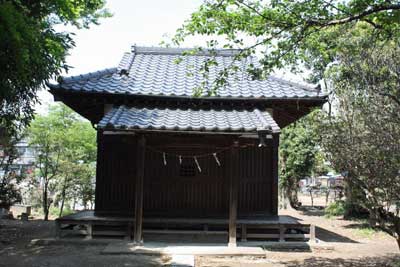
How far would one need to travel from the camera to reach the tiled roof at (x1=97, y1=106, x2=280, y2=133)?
32.1ft

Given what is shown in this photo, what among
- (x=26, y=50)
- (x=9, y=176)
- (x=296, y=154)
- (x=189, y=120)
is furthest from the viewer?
(x=296, y=154)

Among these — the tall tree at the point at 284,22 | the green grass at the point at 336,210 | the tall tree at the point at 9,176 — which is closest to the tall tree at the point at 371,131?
the tall tree at the point at 284,22

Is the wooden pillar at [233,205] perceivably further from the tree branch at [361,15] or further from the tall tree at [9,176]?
the tall tree at [9,176]

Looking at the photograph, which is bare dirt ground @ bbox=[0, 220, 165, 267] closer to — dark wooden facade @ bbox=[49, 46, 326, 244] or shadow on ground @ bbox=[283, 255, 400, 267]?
dark wooden facade @ bbox=[49, 46, 326, 244]

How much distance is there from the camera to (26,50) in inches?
231

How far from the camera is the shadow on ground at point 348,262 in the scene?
8836 mm

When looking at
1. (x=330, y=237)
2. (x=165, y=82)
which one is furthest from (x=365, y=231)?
(x=165, y=82)

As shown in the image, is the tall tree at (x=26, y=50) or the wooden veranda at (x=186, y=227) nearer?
the tall tree at (x=26, y=50)

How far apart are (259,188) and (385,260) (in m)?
3.71

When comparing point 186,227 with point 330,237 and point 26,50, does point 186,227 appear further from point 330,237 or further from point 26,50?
point 26,50

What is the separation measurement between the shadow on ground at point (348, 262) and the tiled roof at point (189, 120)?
3013 mm

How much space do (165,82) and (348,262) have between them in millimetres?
6995

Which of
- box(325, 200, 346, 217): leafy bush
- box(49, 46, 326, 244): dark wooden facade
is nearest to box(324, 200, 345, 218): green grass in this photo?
box(325, 200, 346, 217): leafy bush

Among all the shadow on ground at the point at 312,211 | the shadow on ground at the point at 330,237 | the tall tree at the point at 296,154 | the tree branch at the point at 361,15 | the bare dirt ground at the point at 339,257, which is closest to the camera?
the tree branch at the point at 361,15
